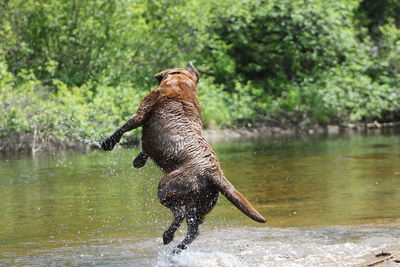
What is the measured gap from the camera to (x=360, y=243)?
7.13 metres

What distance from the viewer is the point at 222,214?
372 inches

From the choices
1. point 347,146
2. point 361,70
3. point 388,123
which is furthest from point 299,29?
point 347,146

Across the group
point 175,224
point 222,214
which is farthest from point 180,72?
point 222,214

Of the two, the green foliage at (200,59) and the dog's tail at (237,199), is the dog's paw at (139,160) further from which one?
the green foliage at (200,59)

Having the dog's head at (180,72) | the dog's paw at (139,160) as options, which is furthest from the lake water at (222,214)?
the dog's head at (180,72)

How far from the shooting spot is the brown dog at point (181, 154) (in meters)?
6.43

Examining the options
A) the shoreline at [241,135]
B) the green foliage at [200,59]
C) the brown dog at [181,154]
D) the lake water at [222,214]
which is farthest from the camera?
the green foliage at [200,59]

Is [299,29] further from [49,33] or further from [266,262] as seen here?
[266,262]

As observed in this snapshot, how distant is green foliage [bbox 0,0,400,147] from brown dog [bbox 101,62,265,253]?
1071 centimetres

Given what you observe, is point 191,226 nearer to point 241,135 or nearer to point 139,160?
point 139,160

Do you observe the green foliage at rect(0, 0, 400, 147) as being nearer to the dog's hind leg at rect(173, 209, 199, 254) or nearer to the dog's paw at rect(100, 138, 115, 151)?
the dog's paw at rect(100, 138, 115, 151)

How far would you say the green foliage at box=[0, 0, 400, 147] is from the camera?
19.8m

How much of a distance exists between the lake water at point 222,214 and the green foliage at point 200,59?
377 cm

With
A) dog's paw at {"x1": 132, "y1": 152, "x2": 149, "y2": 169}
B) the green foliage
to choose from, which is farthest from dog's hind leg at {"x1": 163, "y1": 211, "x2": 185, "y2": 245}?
the green foliage
